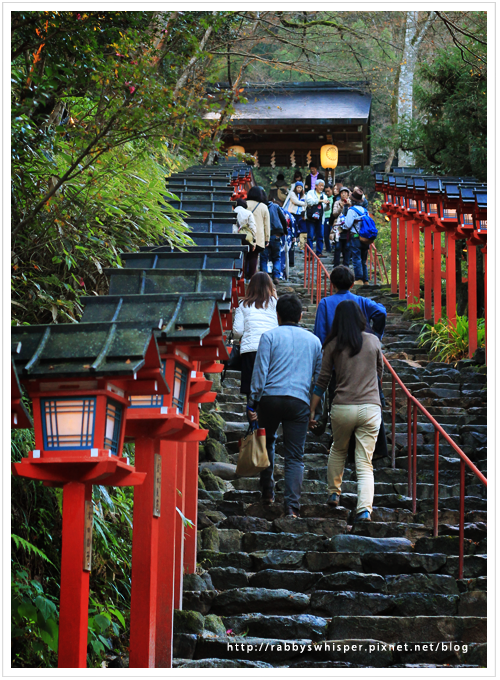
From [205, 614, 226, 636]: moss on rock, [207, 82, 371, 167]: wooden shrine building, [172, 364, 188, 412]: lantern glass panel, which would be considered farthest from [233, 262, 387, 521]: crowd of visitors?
[207, 82, 371, 167]: wooden shrine building

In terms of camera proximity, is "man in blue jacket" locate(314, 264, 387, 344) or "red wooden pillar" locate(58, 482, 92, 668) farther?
"man in blue jacket" locate(314, 264, 387, 344)

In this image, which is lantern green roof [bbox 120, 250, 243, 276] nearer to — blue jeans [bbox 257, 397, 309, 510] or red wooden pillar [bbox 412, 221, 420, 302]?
blue jeans [bbox 257, 397, 309, 510]

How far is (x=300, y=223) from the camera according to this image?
757 inches

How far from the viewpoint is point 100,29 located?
18.5ft

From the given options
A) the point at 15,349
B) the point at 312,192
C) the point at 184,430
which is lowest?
the point at 184,430

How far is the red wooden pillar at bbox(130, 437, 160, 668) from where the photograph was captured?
423 cm

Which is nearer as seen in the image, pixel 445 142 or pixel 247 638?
pixel 247 638

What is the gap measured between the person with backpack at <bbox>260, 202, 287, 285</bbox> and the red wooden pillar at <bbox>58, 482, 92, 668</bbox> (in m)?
10.9

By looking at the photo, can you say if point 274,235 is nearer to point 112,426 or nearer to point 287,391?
point 287,391

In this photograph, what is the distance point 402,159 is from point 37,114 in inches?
807

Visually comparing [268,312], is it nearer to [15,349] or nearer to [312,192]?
[15,349]

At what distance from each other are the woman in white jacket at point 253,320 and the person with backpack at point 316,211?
423 inches

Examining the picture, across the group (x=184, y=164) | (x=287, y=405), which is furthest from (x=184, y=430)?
(x=184, y=164)

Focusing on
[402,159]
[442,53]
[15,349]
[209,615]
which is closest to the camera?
[15,349]
